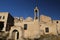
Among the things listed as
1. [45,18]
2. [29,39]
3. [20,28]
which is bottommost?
[29,39]

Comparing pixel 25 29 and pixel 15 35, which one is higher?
pixel 25 29

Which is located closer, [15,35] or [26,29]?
[15,35]

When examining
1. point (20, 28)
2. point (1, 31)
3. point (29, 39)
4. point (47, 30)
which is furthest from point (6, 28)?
point (47, 30)

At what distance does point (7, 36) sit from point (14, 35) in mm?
2448

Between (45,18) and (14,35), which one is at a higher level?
(45,18)

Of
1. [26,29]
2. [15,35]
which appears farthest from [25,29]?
[15,35]

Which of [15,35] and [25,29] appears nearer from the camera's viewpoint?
[15,35]

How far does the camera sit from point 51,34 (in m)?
49.8

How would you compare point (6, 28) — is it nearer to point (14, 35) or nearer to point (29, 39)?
point (14, 35)

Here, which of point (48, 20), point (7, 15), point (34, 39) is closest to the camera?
point (34, 39)

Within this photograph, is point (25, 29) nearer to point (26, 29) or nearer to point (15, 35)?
point (26, 29)

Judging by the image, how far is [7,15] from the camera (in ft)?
180

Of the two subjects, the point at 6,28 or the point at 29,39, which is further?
the point at 6,28

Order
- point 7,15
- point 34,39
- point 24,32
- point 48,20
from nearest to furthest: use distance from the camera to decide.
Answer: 1. point 34,39
2. point 24,32
3. point 7,15
4. point 48,20
